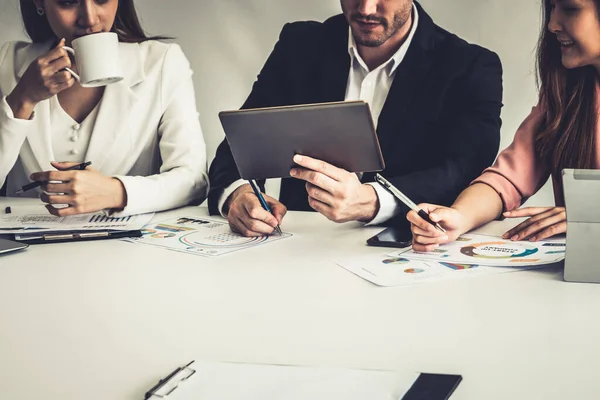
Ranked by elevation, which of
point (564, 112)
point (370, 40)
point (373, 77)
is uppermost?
point (370, 40)

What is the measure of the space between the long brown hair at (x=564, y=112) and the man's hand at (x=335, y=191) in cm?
48

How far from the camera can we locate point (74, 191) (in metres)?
1.53

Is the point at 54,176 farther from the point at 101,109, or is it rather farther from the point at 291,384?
the point at 291,384

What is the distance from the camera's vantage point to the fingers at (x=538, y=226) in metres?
1.26

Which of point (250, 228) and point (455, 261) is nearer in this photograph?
point (455, 261)

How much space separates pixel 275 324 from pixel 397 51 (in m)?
1.20

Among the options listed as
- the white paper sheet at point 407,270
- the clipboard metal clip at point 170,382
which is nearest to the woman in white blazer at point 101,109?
→ the white paper sheet at point 407,270

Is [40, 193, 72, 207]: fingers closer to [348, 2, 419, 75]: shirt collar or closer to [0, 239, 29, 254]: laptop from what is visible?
[0, 239, 29, 254]: laptop

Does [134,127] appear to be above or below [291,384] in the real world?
above

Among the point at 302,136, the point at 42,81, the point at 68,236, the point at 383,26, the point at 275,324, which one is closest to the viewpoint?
the point at 275,324

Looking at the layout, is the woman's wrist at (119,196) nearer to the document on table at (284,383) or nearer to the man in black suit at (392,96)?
the man in black suit at (392,96)

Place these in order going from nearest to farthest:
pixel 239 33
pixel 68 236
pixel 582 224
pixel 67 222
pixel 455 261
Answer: pixel 582 224 → pixel 455 261 → pixel 68 236 → pixel 67 222 → pixel 239 33

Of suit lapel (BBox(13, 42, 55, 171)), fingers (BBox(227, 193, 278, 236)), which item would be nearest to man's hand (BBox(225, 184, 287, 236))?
fingers (BBox(227, 193, 278, 236))

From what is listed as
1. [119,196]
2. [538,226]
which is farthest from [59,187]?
[538,226]
